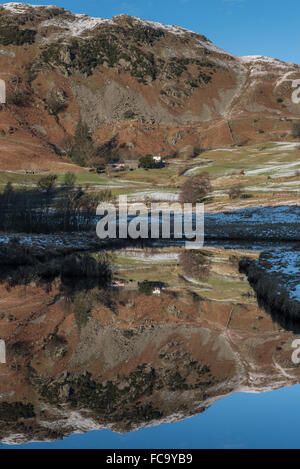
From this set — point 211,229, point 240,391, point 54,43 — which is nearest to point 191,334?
point 240,391

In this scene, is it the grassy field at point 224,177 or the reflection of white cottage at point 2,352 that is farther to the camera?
the grassy field at point 224,177

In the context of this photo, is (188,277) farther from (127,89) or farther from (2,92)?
(127,89)

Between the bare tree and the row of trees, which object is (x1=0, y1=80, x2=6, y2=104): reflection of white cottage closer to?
the bare tree

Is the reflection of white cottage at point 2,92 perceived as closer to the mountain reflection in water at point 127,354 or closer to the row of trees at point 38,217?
the row of trees at point 38,217

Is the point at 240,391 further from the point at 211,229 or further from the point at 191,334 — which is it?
the point at 211,229

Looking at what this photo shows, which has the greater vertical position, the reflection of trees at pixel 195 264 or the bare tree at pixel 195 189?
the bare tree at pixel 195 189

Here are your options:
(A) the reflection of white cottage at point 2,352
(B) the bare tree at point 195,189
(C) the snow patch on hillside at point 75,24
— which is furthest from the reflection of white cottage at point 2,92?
(A) the reflection of white cottage at point 2,352

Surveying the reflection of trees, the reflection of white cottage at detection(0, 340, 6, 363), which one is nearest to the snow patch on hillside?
the reflection of trees
